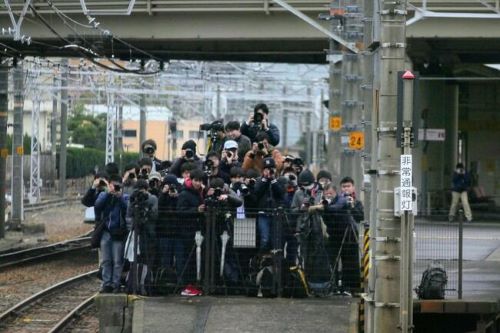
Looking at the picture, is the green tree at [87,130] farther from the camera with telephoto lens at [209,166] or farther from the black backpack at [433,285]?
the black backpack at [433,285]

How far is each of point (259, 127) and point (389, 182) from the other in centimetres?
607

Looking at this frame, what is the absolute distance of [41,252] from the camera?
2844 cm

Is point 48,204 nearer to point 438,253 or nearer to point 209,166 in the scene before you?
point 209,166

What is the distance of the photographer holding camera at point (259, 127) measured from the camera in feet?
53.4

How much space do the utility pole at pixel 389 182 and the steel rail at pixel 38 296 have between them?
791cm

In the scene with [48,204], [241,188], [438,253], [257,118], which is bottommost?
[48,204]

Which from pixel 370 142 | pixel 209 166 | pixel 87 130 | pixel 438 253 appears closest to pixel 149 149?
pixel 209 166

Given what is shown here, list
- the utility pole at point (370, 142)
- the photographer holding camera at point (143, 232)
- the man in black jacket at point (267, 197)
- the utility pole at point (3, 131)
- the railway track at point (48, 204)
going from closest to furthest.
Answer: the utility pole at point (370, 142)
the photographer holding camera at point (143, 232)
the man in black jacket at point (267, 197)
the utility pole at point (3, 131)
the railway track at point (48, 204)

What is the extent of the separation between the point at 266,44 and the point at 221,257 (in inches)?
576

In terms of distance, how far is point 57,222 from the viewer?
136 ft

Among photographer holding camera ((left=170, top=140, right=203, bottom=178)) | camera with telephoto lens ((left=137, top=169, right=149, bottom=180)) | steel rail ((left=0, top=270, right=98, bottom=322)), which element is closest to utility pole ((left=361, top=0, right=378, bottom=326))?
photographer holding camera ((left=170, top=140, right=203, bottom=178))

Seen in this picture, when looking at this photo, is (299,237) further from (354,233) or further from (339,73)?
(339,73)

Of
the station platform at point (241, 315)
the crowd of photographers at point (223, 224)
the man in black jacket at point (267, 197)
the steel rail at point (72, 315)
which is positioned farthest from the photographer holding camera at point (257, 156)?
the steel rail at point (72, 315)

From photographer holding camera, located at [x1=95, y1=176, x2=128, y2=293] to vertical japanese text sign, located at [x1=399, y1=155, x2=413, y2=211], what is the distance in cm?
462
